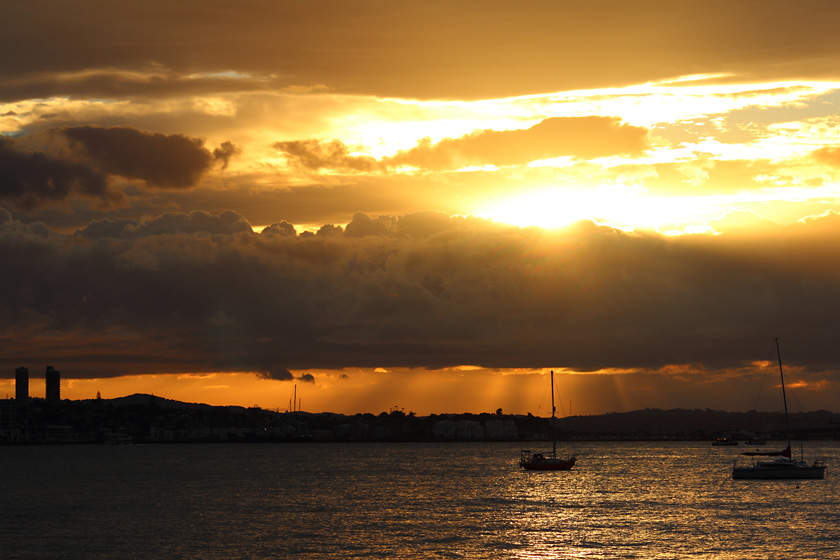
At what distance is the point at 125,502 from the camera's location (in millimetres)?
139500

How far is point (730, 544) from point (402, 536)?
1165 inches

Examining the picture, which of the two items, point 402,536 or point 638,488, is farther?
point 638,488

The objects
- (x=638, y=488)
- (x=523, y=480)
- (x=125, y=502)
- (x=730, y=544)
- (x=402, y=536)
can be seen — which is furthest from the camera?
(x=523, y=480)

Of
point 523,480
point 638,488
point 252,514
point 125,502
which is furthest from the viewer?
point 523,480

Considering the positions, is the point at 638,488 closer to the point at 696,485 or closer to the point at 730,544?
the point at 696,485

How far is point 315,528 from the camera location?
104000 millimetres

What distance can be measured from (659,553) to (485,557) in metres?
14.4

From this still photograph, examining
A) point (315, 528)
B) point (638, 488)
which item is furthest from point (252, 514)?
point (638, 488)

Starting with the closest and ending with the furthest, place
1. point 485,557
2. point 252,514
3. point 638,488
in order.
Answer: point 485,557 < point 252,514 < point 638,488

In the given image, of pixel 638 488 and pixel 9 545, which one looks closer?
pixel 9 545

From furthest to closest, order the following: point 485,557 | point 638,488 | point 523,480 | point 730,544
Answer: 1. point 523,480
2. point 638,488
3. point 730,544
4. point 485,557

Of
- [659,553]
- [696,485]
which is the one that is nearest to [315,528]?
[659,553]

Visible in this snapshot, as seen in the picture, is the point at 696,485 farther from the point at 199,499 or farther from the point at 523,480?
the point at 199,499

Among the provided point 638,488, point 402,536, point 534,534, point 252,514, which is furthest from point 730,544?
point 638,488
